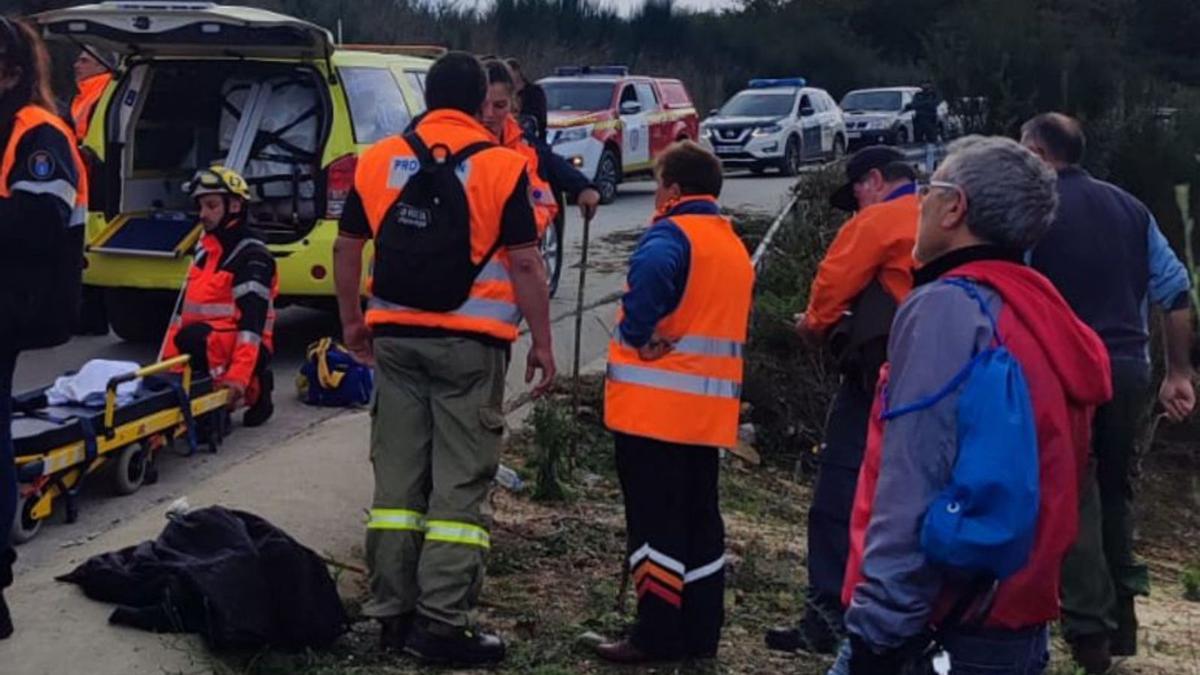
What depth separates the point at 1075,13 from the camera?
23.2 metres

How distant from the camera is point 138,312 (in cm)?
1047

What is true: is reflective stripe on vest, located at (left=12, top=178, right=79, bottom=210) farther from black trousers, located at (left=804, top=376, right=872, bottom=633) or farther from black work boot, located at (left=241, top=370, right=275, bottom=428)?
black work boot, located at (left=241, top=370, right=275, bottom=428)

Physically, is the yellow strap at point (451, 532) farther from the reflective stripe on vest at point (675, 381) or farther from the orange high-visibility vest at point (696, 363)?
the reflective stripe on vest at point (675, 381)

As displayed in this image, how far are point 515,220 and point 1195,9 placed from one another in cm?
2407

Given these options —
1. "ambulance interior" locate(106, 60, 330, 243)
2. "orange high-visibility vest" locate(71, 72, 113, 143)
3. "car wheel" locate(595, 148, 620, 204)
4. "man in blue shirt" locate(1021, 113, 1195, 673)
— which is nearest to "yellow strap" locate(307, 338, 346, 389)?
"ambulance interior" locate(106, 60, 330, 243)

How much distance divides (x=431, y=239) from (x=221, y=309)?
3.17 m

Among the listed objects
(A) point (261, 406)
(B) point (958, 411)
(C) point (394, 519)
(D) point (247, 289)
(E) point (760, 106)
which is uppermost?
(B) point (958, 411)

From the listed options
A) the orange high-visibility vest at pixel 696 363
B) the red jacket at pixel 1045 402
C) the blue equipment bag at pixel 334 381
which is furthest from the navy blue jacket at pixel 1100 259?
the blue equipment bag at pixel 334 381

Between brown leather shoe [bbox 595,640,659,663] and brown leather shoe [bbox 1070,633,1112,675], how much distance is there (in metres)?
1.56

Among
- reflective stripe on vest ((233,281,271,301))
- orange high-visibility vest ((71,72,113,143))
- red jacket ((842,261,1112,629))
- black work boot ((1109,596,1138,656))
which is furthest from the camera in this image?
orange high-visibility vest ((71,72,113,143))

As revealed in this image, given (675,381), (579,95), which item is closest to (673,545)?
(675,381)

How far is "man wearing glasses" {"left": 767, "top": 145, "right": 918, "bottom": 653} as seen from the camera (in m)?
5.43

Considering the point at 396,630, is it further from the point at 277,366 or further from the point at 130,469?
the point at 277,366

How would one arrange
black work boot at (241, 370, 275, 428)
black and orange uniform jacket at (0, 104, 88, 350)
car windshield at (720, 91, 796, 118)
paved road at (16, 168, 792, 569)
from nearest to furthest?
black and orange uniform jacket at (0, 104, 88, 350) → paved road at (16, 168, 792, 569) → black work boot at (241, 370, 275, 428) → car windshield at (720, 91, 796, 118)
